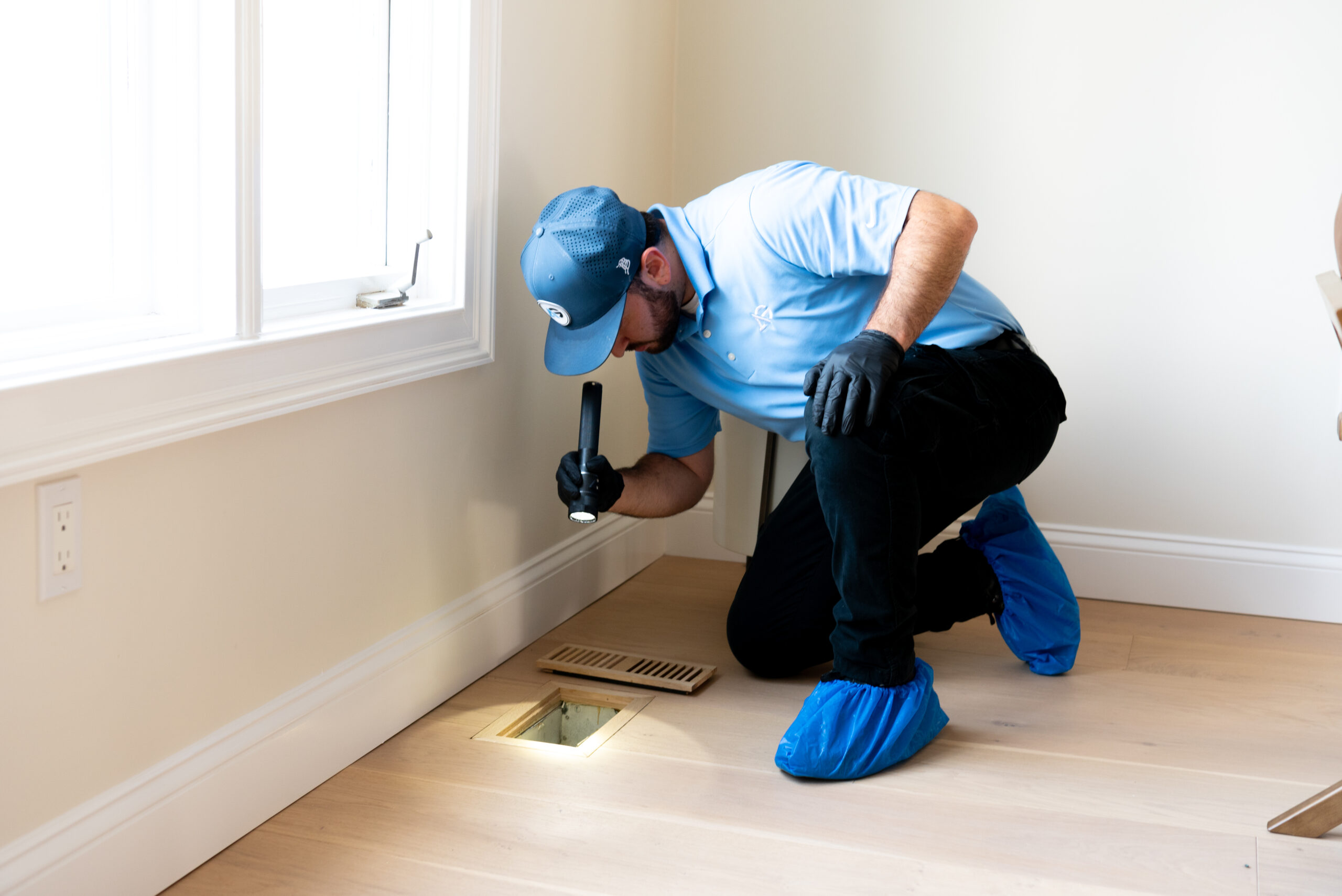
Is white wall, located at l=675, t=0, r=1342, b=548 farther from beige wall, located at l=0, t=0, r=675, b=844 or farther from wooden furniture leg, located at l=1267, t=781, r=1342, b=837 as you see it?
wooden furniture leg, located at l=1267, t=781, r=1342, b=837

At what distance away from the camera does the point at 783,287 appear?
5.52 feet

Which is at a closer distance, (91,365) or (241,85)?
(91,365)

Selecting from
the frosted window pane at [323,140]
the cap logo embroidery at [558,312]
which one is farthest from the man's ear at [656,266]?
the frosted window pane at [323,140]

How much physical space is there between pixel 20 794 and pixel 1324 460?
7.72ft

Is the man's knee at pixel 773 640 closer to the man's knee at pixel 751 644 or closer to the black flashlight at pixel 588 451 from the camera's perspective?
the man's knee at pixel 751 644

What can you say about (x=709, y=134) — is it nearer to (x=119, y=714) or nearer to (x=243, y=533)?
(x=243, y=533)

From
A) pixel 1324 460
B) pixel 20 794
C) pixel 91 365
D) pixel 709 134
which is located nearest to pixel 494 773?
pixel 20 794

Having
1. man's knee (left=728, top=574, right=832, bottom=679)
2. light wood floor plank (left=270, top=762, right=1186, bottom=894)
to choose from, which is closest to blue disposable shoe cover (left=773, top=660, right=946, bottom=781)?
light wood floor plank (left=270, top=762, right=1186, bottom=894)

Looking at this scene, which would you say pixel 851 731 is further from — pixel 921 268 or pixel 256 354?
pixel 256 354

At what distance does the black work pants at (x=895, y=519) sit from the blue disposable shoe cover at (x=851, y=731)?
1.0 inches

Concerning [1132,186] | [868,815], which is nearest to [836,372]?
[868,815]

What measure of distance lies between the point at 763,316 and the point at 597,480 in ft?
1.25

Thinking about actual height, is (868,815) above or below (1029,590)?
below

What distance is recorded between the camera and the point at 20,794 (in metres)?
1.13
